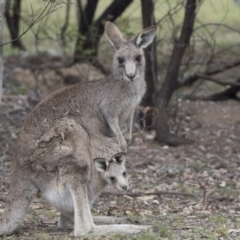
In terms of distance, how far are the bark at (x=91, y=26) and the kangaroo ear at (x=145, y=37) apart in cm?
385

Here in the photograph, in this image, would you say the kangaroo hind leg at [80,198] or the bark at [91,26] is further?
the bark at [91,26]

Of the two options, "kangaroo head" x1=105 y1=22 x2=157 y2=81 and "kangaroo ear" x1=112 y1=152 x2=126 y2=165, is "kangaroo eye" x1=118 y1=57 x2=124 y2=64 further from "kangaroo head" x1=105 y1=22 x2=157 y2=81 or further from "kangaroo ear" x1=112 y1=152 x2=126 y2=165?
"kangaroo ear" x1=112 y1=152 x2=126 y2=165

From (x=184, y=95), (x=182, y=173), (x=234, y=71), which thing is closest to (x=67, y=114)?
(x=182, y=173)

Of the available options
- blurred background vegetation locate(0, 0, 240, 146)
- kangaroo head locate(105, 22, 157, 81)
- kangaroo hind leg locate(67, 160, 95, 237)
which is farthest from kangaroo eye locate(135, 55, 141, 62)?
blurred background vegetation locate(0, 0, 240, 146)

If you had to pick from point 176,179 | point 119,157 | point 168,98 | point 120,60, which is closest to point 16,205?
point 119,157

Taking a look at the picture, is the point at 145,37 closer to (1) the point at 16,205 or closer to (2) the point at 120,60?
(2) the point at 120,60

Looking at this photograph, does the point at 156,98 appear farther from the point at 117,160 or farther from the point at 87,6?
the point at 117,160

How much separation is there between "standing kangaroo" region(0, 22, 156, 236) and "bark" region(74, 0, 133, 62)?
4.29 m

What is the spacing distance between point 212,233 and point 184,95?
569 cm

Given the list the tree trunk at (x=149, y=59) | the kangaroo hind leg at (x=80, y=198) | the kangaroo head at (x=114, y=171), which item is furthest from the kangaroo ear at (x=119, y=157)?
the tree trunk at (x=149, y=59)

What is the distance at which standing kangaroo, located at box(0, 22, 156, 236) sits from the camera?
565 cm

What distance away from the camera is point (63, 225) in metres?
6.08

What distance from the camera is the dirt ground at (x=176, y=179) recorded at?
6.15 m

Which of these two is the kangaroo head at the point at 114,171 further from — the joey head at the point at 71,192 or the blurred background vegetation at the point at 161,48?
the blurred background vegetation at the point at 161,48
